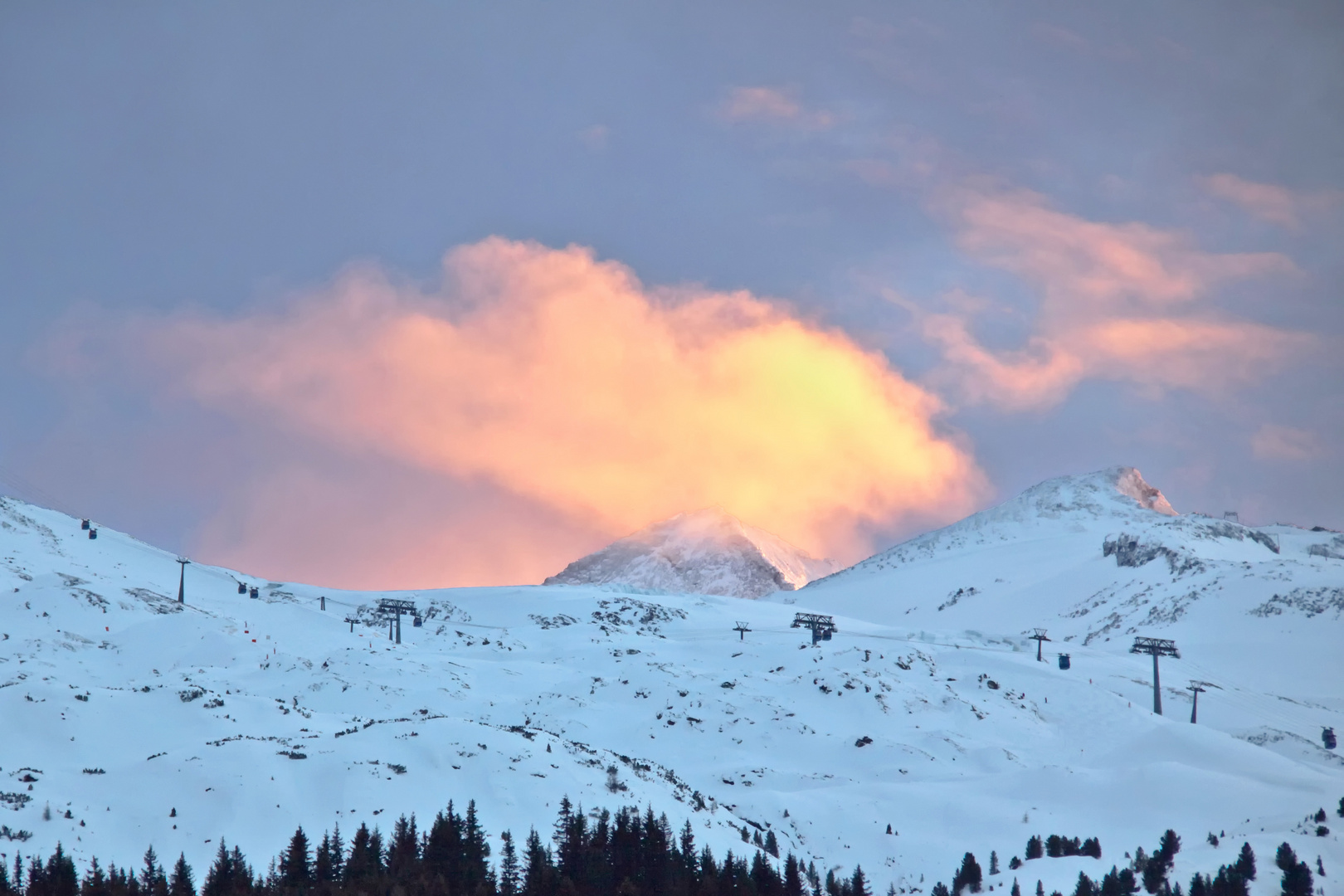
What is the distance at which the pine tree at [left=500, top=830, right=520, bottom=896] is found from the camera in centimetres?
3975

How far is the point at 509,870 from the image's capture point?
135 feet

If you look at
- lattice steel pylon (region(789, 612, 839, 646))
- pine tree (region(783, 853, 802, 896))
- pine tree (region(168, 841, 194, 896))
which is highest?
lattice steel pylon (region(789, 612, 839, 646))

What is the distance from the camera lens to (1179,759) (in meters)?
75.8

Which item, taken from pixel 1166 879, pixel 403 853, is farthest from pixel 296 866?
pixel 1166 879

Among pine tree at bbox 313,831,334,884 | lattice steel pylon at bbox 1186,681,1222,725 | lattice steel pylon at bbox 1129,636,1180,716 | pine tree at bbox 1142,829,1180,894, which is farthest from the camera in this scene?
lattice steel pylon at bbox 1129,636,1180,716

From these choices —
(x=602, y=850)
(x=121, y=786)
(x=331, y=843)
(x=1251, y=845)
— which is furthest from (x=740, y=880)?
(x=121, y=786)

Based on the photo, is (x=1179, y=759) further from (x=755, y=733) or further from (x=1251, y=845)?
(x=1251, y=845)

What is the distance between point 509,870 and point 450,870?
1883 mm

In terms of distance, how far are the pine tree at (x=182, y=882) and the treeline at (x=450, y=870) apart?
4 centimetres

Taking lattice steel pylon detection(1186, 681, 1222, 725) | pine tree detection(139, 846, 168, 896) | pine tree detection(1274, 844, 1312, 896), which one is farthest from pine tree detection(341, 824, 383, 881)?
lattice steel pylon detection(1186, 681, 1222, 725)

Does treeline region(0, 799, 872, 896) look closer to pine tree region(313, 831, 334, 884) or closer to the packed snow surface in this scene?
pine tree region(313, 831, 334, 884)

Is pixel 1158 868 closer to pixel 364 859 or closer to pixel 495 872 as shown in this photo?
pixel 495 872

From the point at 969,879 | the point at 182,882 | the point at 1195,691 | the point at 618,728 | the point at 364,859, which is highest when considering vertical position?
the point at 1195,691

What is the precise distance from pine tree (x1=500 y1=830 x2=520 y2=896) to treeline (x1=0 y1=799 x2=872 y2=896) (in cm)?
6
